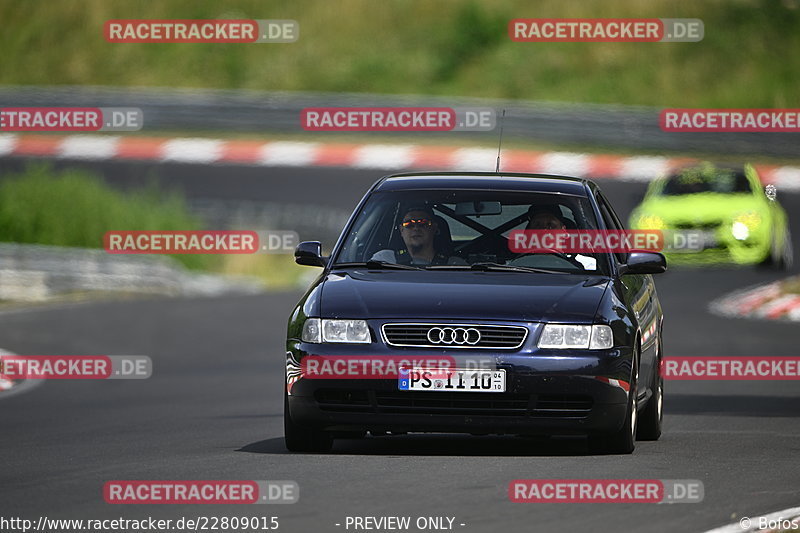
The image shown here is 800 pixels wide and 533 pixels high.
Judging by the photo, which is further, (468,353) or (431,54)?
(431,54)

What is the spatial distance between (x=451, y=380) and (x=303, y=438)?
942 millimetres

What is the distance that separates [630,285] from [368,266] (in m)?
1.48

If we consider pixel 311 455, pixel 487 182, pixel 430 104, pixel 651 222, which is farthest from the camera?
pixel 430 104

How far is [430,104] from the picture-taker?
117 ft

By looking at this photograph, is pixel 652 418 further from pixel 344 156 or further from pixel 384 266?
pixel 344 156

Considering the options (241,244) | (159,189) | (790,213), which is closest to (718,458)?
(241,244)

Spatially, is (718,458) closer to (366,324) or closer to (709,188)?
(366,324)

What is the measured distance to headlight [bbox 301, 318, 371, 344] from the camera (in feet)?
30.5

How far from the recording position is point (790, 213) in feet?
97.7

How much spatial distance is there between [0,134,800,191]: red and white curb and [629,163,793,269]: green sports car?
21.2ft
